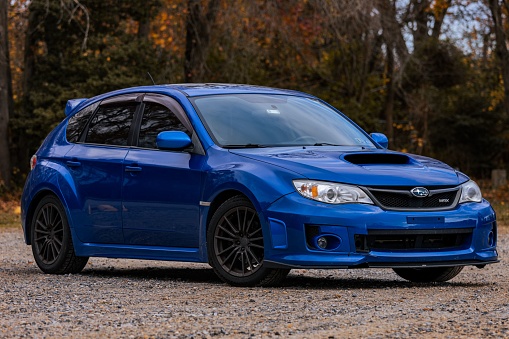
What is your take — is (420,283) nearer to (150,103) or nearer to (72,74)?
(150,103)

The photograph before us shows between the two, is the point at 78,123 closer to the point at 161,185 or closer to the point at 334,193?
the point at 161,185

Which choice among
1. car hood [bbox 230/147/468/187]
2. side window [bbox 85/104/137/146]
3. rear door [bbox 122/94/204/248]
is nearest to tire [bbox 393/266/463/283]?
car hood [bbox 230/147/468/187]

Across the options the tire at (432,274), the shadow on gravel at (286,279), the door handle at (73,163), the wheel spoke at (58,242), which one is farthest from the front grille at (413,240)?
the wheel spoke at (58,242)

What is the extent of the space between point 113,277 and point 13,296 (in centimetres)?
204

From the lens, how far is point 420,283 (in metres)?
9.38

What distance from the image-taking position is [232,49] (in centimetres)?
3200

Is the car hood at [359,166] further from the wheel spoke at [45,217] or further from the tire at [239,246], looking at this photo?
the wheel spoke at [45,217]

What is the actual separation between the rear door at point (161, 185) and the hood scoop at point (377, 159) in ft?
3.96

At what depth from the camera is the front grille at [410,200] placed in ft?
27.2

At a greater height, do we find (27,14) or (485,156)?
(27,14)

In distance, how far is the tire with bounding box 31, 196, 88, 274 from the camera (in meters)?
10.5

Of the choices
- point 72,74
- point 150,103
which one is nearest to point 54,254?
point 150,103

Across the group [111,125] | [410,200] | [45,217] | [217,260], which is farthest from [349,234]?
[45,217]

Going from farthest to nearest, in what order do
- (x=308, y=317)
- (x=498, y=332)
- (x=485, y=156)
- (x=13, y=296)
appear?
(x=485, y=156), (x=13, y=296), (x=308, y=317), (x=498, y=332)
